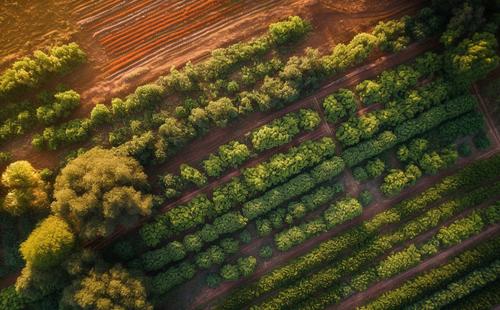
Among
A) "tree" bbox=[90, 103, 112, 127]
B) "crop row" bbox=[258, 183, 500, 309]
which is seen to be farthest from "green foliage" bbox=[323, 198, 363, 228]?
"tree" bbox=[90, 103, 112, 127]

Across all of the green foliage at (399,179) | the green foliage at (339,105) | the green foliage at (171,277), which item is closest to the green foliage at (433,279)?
the green foliage at (399,179)

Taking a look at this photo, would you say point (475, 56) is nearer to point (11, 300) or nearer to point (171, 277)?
point (171, 277)

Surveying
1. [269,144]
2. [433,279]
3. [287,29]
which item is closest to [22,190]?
[269,144]

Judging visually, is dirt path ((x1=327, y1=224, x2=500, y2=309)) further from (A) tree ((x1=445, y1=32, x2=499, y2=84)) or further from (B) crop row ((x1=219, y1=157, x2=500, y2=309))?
(A) tree ((x1=445, y1=32, x2=499, y2=84))

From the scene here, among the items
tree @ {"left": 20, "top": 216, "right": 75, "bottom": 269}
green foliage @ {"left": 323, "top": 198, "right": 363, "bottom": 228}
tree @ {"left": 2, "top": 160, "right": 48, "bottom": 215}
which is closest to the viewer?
tree @ {"left": 20, "top": 216, "right": 75, "bottom": 269}

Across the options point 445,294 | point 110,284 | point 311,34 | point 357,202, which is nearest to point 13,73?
point 110,284
